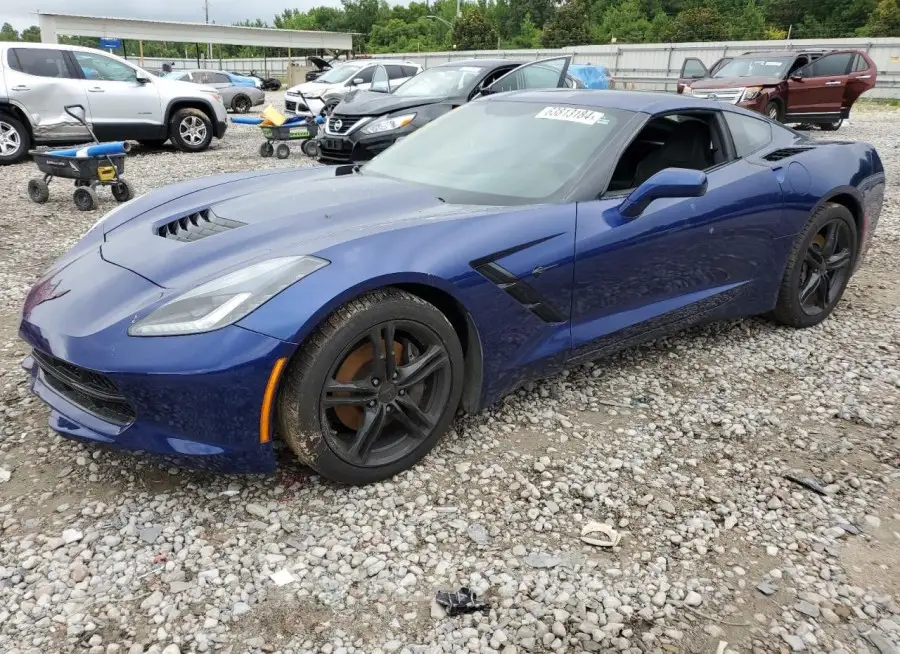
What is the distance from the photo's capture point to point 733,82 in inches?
542

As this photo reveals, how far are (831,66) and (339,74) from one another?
10.9 m

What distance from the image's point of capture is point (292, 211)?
2.84 metres

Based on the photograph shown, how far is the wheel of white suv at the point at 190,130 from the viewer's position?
11.2 metres

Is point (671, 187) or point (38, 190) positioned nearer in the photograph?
point (671, 187)

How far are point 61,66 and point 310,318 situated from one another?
10.2 meters

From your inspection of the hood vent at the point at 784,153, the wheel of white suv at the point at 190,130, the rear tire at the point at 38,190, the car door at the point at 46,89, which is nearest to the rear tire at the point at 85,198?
the rear tire at the point at 38,190

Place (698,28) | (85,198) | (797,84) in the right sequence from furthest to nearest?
1. (698,28)
2. (797,84)
3. (85,198)

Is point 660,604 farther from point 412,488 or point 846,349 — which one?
point 846,349

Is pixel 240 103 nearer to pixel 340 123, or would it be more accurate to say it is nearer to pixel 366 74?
pixel 366 74

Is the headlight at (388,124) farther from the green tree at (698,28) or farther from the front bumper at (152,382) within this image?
the green tree at (698,28)

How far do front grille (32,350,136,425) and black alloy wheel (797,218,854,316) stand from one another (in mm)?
3591

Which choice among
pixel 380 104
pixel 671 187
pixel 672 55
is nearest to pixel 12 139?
pixel 380 104

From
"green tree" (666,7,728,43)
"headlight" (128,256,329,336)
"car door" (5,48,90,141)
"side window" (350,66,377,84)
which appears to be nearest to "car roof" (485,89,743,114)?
"headlight" (128,256,329,336)

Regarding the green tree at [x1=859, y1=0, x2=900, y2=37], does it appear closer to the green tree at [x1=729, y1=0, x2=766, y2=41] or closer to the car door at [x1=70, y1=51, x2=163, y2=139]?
the green tree at [x1=729, y1=0, x2=766, y2=41]
